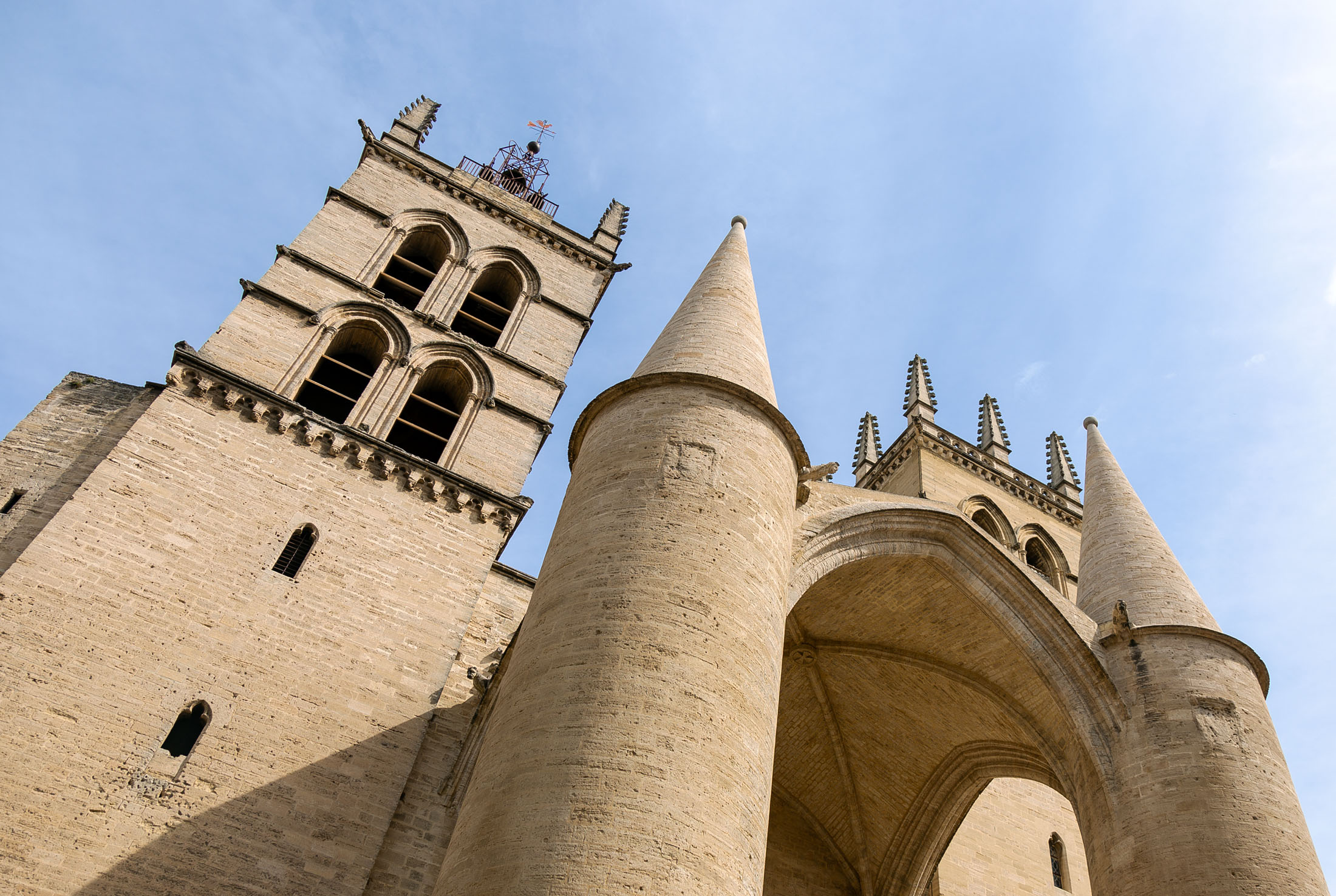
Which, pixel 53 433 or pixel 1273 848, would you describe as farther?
pixel 53 433

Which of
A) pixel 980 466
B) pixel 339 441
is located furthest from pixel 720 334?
pixel 980 466

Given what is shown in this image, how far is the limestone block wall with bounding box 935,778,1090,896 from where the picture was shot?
10398 millimetres

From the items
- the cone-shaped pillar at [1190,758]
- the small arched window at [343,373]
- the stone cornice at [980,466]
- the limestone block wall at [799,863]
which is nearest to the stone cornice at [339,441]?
the small arched window at [343,373]

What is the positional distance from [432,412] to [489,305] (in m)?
2.34

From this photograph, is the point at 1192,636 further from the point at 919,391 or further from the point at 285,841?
the point at 919,391

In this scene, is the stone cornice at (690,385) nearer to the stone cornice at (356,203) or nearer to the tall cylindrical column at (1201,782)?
the tall cylindrical column at (1201,782)

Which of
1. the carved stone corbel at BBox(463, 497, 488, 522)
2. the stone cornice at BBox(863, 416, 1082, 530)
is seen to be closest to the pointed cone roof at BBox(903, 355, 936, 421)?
the stone cornice at BBox(863, 416, 1082, 530)

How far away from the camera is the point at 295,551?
9.74 m

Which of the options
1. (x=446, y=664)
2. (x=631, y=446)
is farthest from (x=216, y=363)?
(x=631, y=446)

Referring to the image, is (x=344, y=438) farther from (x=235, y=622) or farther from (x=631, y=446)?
(x=631, y=446)

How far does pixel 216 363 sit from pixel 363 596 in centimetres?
343

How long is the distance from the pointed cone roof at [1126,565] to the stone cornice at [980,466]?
7.10 meters

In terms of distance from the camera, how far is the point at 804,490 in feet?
24.6

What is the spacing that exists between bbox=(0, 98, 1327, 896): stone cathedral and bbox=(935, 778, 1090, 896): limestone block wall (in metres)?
0.04
